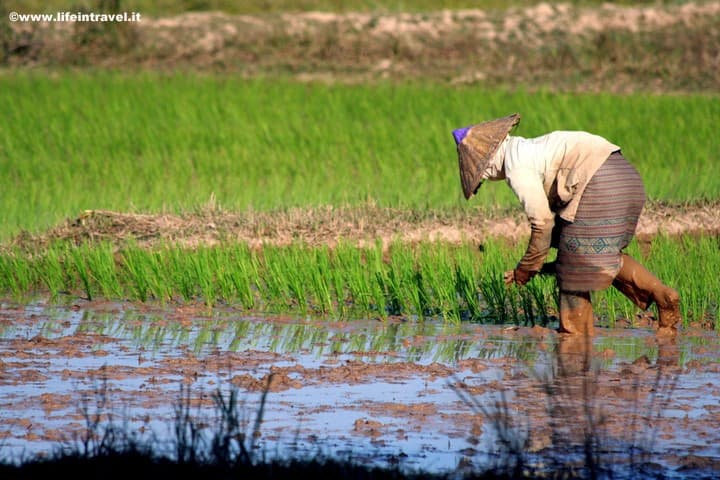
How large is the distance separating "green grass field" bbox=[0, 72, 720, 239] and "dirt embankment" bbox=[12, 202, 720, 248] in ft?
1.50

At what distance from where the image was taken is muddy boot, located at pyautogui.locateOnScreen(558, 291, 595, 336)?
5.60m

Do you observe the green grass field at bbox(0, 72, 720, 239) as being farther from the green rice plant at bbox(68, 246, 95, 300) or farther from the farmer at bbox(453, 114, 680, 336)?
the farmer at bbox(453, 114, 680, 336)

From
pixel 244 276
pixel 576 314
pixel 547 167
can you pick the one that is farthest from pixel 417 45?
pixel 547 167

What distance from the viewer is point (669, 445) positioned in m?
3.83

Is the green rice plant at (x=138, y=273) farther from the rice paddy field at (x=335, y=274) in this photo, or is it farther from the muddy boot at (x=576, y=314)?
the muddy boot at (x=576, y=314)

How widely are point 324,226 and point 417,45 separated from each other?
9.90 m

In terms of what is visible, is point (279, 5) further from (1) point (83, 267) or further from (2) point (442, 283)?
(2) point (442, 283)

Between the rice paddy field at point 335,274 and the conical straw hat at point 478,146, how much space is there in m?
0.79

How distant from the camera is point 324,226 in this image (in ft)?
27.5

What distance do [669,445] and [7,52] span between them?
1498 cm

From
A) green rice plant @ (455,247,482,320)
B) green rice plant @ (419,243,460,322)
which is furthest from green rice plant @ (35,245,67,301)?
green rice plant @ (455,247,482,320)

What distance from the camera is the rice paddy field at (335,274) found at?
4.12m

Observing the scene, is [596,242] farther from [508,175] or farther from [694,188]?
[694,188]

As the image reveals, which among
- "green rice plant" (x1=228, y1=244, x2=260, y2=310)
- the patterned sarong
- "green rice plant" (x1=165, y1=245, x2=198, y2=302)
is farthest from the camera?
"green rice plant" (x1=165, y1=245, x2=198, y2=302)
